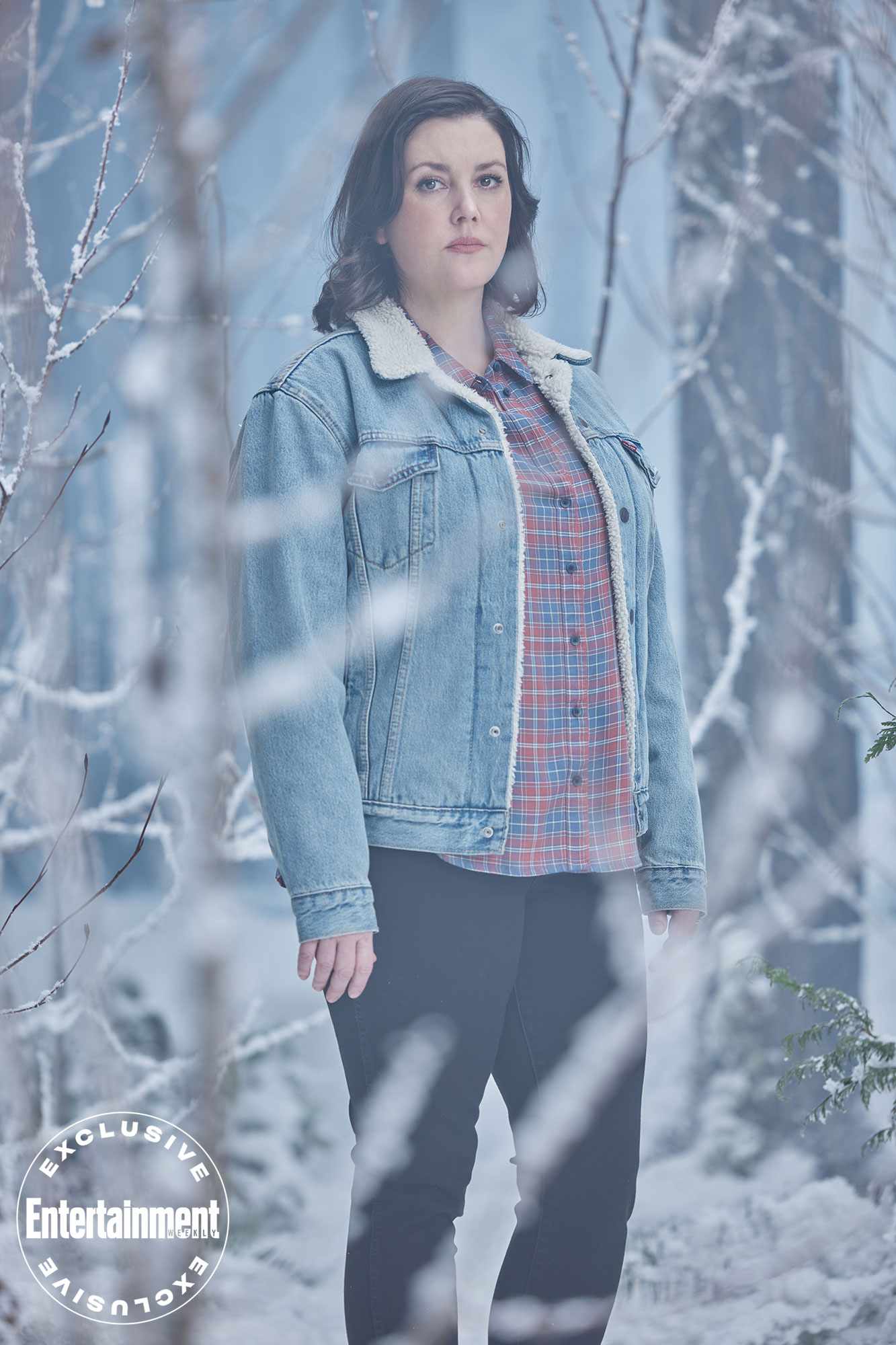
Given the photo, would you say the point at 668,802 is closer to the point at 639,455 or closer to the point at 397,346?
the point at 639,455

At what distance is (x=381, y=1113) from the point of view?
3.75 ft

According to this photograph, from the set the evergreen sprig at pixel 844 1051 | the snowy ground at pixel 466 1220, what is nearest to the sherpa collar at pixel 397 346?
the evergreen sprig at pixel 844 1051

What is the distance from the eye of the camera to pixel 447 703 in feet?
4.01

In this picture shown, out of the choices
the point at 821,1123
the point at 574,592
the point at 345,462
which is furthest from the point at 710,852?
the point at 345,462

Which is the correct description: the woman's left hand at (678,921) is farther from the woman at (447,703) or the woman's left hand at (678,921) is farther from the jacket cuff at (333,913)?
the jacket cuff at (333,913)

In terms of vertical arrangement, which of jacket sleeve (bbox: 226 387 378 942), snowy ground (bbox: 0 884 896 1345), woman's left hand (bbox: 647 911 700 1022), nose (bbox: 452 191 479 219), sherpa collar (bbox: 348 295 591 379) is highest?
nose (bbox: 452 191 479 219)

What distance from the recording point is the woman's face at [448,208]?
51.7 inches

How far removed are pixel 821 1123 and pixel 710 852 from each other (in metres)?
0.57

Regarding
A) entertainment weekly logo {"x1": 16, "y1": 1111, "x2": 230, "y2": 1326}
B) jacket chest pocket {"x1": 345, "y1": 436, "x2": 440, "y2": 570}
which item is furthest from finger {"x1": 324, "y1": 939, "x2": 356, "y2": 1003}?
entertainment weekly logo {"x1": 16, "y1": 1111, "x2": 230, "y2": 1326}

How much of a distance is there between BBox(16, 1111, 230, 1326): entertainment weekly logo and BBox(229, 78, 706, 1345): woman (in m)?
0.77

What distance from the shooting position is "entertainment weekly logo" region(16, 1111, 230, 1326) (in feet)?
6.15

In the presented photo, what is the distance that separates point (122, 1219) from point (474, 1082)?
1.06 m

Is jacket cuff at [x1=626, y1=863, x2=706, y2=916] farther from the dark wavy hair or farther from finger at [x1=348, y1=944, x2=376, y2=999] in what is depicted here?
the dark wavy hair

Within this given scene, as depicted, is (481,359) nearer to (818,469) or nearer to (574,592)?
(574,592)
